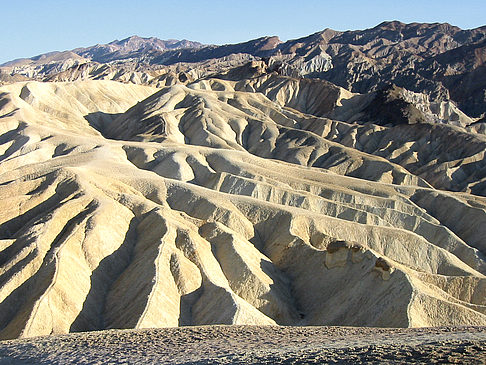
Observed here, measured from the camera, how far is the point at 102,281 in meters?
42.5

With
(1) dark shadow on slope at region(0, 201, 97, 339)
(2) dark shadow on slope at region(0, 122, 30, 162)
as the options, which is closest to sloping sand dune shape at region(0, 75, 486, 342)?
(1) dark shadow on slope at region(0, 201, 97, 339)

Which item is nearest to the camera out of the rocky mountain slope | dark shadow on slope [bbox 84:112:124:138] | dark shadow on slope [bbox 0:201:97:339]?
dark shadow on slope [bbox 0:201:97:339]

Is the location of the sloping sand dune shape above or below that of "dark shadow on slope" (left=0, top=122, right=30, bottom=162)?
below

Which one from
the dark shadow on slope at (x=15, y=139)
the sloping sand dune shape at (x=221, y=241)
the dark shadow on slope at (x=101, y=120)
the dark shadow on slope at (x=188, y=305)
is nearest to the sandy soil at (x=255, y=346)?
the sloping sand dune shape at (x=221, y=241)

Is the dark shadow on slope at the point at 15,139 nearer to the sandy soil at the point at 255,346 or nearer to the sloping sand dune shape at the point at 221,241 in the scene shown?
the sloping sand dune shape at the point at 221,241

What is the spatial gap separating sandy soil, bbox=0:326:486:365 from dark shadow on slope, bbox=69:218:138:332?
11.6 meters

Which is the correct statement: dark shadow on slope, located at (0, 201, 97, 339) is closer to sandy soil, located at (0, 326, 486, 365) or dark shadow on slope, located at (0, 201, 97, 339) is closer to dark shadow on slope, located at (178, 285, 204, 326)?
dark shadow on slope, located at (178, 285, 204, 326)

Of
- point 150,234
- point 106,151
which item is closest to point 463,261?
point 150,234

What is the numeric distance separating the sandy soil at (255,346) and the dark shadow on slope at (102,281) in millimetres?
11607

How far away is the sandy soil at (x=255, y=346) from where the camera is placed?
64.7 ft

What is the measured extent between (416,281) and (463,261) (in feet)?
64.7

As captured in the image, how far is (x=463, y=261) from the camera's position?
188 ft

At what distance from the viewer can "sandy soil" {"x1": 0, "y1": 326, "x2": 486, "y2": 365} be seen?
64.7ft

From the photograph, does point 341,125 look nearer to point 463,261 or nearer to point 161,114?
point 161,114
